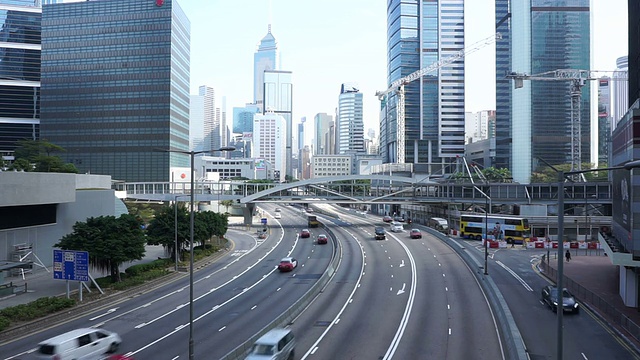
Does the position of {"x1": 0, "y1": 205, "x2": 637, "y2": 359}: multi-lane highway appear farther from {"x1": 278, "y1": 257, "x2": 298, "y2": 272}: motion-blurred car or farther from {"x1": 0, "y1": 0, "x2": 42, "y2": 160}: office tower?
{"x1": 0, "y1": 0, "x2": 42, "y2": 160}: office tower

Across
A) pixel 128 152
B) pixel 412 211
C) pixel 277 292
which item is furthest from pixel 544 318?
pixel 128 152

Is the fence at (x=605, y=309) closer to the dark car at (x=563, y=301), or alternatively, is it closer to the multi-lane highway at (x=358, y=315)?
the multi-lane highway at (x=358, y=315)

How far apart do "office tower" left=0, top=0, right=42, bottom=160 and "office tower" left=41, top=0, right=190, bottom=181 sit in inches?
218

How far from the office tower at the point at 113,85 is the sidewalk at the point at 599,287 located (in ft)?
325

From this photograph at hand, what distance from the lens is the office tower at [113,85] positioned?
12062 cm

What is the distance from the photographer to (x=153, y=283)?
3856cm

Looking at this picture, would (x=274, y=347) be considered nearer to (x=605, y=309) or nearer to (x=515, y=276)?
(x=605, y=309)

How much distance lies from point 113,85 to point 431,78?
12342 cm

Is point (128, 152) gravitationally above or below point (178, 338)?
above

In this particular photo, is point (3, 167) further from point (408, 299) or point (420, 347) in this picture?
point (420, 347)

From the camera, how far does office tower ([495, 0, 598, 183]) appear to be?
469ft

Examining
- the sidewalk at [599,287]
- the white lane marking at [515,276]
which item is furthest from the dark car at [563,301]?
the white lane marking at [515,276]

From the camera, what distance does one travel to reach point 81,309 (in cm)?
3017

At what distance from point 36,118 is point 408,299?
129021 millimetres
